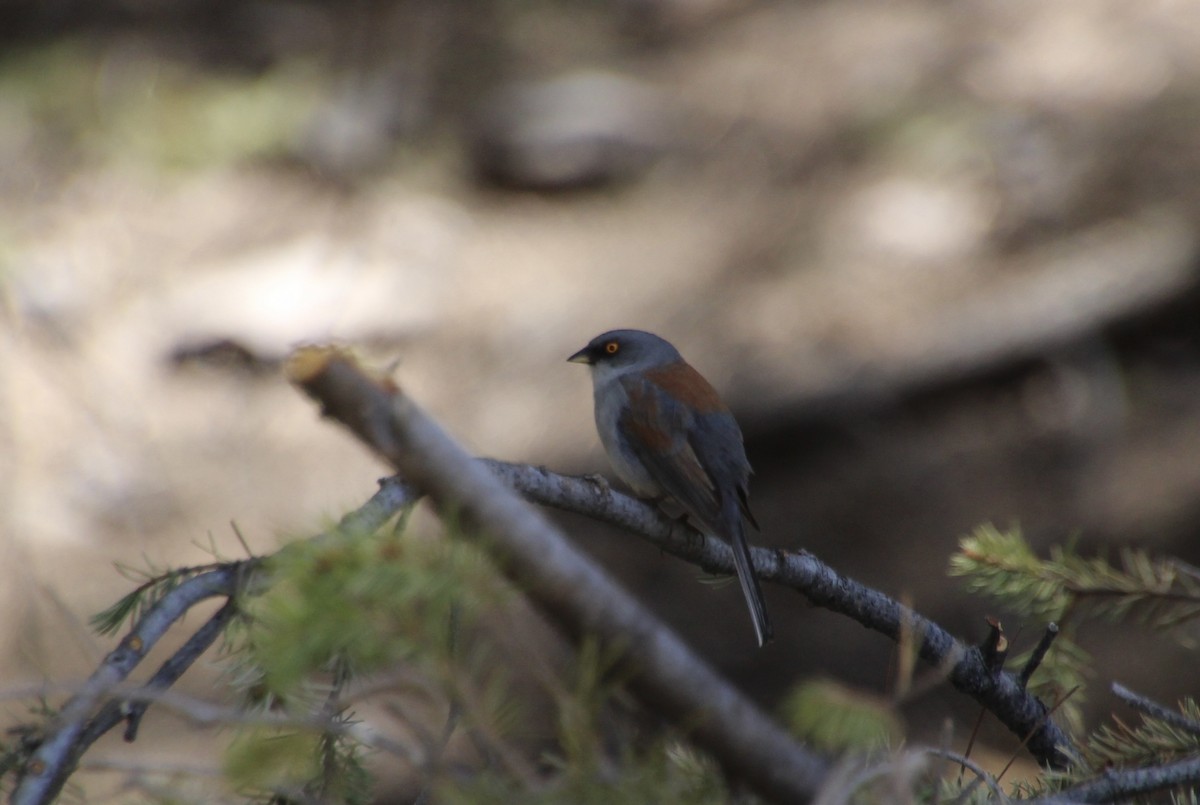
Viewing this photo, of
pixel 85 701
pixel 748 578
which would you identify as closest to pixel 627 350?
pixel 748 578

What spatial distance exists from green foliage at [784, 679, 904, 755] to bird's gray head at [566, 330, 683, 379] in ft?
10.9

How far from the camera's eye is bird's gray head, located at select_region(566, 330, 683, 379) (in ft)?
16.8

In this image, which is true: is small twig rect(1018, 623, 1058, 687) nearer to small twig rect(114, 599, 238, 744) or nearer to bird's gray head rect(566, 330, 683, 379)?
small twig rect(114, 599, 238, 744)

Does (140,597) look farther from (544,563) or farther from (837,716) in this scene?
(837,716)

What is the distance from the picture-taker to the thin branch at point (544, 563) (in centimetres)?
141

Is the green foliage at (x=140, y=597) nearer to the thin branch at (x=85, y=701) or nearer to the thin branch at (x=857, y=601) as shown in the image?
the thin branch at (x=85, y=701)

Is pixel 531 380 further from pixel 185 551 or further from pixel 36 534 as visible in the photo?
pixel 36 534

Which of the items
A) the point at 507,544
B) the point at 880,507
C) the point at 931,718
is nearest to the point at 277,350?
the point at 880,507

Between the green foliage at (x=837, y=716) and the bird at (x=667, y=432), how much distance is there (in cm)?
219

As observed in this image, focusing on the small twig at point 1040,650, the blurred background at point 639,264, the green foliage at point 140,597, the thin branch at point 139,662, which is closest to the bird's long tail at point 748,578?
the small twig at point 1040,650

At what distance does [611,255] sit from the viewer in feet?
31.8

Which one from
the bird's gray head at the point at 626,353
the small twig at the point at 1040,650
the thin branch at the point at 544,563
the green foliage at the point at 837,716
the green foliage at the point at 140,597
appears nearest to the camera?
the thin branch at the point at 544,563

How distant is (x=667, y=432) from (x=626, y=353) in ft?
2.21

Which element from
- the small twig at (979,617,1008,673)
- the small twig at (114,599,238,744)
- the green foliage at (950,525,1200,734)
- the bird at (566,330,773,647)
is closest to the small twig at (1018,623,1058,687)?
the small twig at (979,617,1008,673)
